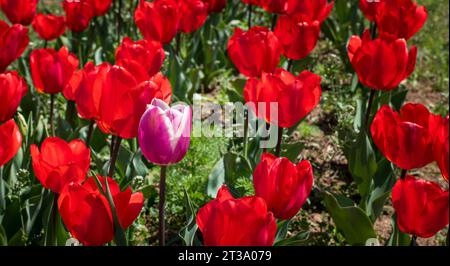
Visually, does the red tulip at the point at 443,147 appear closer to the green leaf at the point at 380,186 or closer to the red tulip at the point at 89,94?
the green leaf at the point at 380,186

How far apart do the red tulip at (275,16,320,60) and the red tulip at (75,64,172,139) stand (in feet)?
3.06

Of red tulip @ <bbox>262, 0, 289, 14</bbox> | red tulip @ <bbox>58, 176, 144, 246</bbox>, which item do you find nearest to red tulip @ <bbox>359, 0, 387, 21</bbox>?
red tulip @ <bbox>262, 0, 289, 14</bbox>

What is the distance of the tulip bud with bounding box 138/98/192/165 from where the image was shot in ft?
5.45

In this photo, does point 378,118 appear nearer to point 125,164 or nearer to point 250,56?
point 250,56

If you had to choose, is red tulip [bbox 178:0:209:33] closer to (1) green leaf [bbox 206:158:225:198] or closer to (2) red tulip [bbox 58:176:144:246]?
(1) green leaf [bbox 206:158:225:198]

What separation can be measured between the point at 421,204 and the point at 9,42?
1.66 m

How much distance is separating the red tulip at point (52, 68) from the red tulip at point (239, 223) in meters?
1.16

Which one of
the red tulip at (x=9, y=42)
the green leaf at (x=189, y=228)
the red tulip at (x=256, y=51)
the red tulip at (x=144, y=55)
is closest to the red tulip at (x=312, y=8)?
the red tulip at (x=256, y=51)

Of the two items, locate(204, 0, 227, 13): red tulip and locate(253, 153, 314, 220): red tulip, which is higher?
locate(204, 0, 227, 13): red tulip

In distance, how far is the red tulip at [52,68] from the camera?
2.51m

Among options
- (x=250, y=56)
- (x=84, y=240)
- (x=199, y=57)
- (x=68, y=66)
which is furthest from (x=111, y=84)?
(x=199, y=57)

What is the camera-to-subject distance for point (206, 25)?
4289 mm

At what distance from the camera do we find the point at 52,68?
2529 mm

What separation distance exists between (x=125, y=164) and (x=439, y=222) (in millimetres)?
1332
